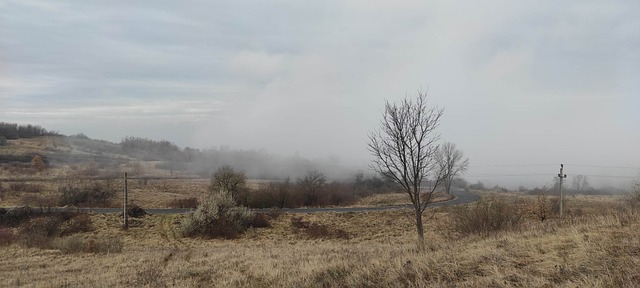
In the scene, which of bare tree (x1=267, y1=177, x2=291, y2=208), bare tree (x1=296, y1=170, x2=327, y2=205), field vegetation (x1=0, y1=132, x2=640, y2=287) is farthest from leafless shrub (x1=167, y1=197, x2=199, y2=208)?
bare tree (x1=296, y1=170, x2=327, y2=205)

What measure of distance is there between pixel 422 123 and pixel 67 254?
1863cm

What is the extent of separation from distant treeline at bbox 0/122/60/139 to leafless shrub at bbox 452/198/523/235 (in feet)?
565

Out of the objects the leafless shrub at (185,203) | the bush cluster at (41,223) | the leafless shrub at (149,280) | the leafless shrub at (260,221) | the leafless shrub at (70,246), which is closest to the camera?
the leafless shrub at (149,280)

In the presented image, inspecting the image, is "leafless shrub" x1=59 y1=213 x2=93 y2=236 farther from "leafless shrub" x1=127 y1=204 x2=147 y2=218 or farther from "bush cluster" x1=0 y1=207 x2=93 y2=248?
"leafless shrub" x1=127 y1=204 x2=147 y2=218

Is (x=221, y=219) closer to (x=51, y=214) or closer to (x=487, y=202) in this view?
(x=51, y=214)

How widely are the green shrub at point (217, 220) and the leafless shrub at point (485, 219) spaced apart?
70.1 ft

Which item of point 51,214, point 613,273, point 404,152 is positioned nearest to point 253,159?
point 51,214

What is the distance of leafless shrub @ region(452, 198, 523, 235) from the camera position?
17.6 m

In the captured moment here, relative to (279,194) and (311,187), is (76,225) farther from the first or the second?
(311,187)

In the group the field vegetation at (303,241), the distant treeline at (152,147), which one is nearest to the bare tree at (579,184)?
the field vegetation at (303,241)

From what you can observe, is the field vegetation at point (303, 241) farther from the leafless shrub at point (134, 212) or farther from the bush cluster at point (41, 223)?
the leafless shrub at point (134, 212)

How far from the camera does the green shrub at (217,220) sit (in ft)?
117

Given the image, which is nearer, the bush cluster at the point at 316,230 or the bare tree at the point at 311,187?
the bush cluster at the point at 316,230

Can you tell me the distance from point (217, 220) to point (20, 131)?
6467 inches
